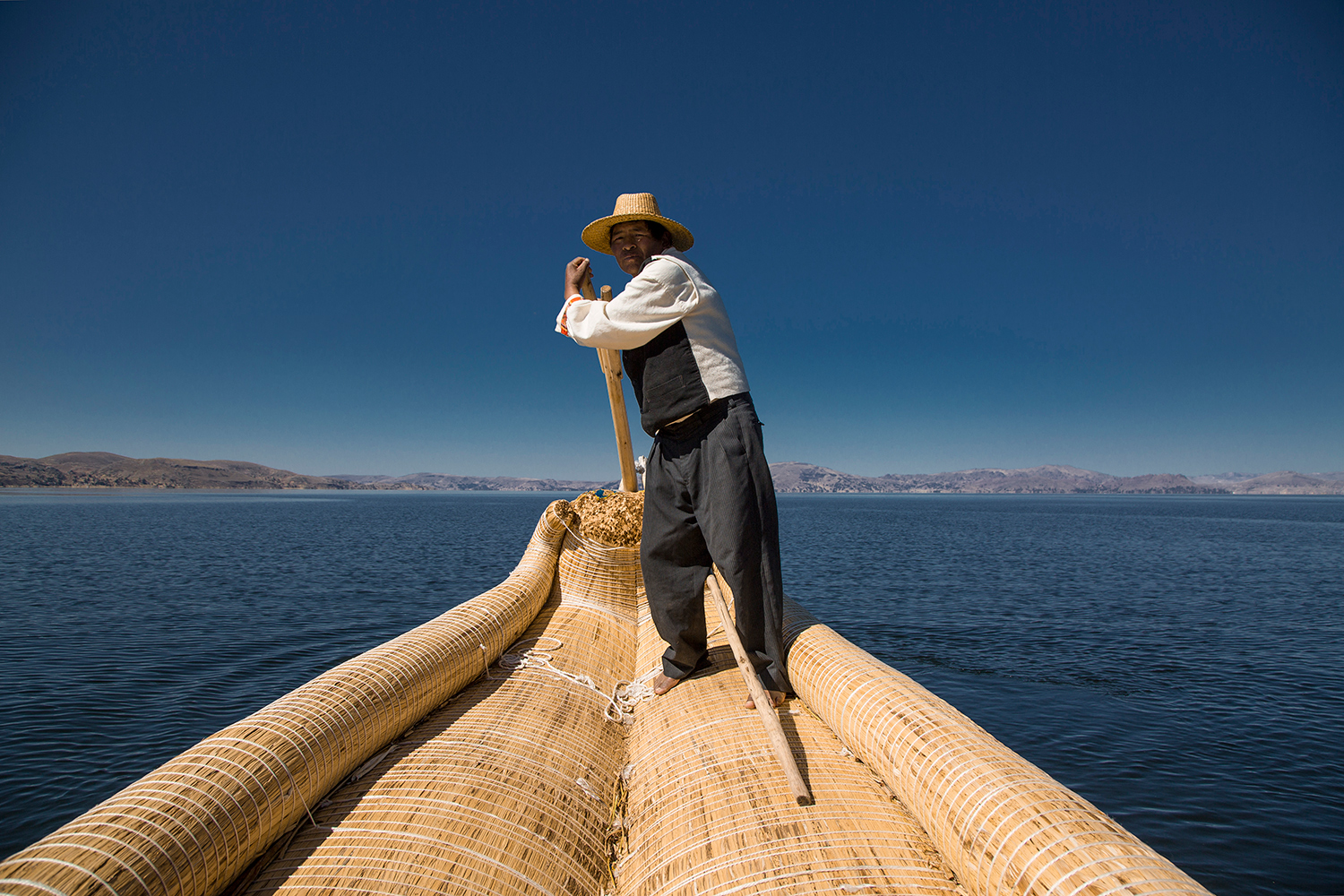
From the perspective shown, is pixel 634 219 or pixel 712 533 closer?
pixel 712 533

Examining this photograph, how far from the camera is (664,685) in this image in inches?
110

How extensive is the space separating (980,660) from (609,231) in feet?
30.7

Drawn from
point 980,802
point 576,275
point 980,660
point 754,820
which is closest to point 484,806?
point 754,820

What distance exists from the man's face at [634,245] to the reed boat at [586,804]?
182cm

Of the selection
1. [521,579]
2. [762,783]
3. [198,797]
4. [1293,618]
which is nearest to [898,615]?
[1293,618]

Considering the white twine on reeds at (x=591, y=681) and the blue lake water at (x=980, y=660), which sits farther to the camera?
the blue lake water at (x=980, y=660)

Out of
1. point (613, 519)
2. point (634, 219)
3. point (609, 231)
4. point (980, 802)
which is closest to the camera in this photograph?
point (980, 802)

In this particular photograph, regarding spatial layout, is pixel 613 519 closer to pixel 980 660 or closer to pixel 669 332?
pixel 669 332

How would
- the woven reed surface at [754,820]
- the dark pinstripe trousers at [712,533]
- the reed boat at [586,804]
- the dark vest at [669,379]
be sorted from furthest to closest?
the dark vest at [669,379]
the dark pinstripe trousers at [712,533]
the woven reed surface at [754,820]
the reed boat at [586,804]

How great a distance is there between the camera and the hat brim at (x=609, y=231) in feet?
9.13

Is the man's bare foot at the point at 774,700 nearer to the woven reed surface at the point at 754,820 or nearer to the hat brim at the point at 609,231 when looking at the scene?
the woven reed surface at the point at 754,820

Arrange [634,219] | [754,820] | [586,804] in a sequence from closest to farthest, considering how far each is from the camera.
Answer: [754,820] → [586,804] → [634,219]

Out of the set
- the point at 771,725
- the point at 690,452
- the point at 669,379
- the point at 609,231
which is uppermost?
the point at 609,231

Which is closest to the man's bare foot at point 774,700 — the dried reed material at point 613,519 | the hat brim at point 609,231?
the dried reed material at point 613,519
